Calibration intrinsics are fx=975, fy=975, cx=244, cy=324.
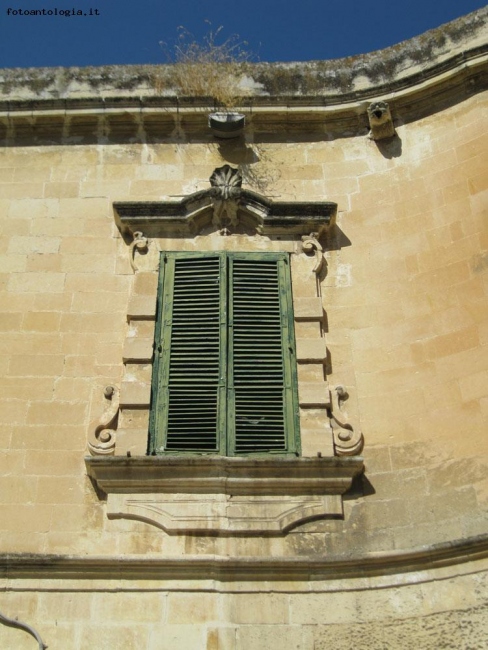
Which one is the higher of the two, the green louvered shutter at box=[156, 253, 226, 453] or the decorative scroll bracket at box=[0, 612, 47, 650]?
the green louvered shutter at box=[156, 253, 226, 453]

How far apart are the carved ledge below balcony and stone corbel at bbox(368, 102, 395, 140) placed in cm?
335

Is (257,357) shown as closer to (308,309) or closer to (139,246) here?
(308,309)

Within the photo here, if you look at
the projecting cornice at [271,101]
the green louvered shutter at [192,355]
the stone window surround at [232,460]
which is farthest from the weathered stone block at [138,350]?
the projecting cornice at [271,101]

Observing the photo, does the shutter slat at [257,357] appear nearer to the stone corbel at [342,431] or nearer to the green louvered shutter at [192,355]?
the green louvered shutter at [192,355]

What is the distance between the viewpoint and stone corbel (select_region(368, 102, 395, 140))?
8805 millimetres

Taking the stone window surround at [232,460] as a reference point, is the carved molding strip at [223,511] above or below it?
below

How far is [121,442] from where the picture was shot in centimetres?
718

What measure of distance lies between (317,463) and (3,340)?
275cm

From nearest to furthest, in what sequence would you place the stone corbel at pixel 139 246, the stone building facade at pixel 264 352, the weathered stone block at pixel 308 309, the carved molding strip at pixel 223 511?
1. the stone building facade at pixel 264 352
2. the carved molding strip at pixel 223 511
3. the weathered stone block at pixel 308 309
4. the stone corbel at pixel 139 246

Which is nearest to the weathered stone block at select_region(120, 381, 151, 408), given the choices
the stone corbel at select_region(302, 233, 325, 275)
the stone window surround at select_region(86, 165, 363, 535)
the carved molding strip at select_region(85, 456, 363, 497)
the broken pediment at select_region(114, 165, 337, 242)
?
the stone window surround at select_region(86, 165, 363, 535)

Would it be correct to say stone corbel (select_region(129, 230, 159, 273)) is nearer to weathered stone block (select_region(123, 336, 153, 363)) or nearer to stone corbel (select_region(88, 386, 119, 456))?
weathered stone block (select_region(123, 336, 153, 363))

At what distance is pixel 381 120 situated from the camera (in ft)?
28.9

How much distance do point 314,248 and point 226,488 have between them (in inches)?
94.9

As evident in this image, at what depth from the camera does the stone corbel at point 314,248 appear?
8.23 metres
